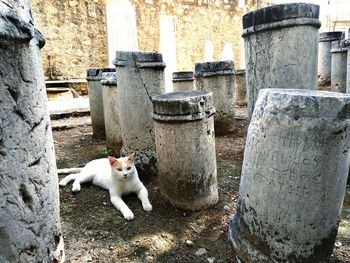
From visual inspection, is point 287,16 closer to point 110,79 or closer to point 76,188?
point 110,79

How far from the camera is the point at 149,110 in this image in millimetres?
2904

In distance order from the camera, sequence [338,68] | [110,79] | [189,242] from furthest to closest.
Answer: [338,68] < [110,79] < [189,242]

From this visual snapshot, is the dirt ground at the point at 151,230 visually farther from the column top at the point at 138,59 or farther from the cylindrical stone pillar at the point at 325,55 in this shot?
the cylindrical stone pillar at the point at 325,55

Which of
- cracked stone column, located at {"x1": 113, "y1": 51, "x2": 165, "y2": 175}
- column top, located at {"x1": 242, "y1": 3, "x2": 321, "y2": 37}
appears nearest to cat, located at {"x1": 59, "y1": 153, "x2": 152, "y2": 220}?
cracked stone column, located at {"x1": 113, "y1": 51, "x2": 165, "y2": 175}

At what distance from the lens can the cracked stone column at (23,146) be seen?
3.34ft

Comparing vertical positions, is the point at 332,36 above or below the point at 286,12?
above

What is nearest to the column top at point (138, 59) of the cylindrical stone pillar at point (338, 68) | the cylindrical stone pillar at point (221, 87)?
the cylindrical stone pillar at point (221, 87)

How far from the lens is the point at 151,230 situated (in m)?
2.08

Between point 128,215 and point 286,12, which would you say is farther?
point 286,12

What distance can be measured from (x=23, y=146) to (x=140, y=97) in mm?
1825

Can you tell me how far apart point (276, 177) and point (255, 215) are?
0.81ft

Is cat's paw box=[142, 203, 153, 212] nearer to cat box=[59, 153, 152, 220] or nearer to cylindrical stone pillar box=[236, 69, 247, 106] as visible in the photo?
cat box=[59, 153, 152, 220]

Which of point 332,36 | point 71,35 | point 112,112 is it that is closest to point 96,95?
point 112,112

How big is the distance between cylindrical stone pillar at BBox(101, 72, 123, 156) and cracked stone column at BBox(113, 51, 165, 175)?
611 millimetres
